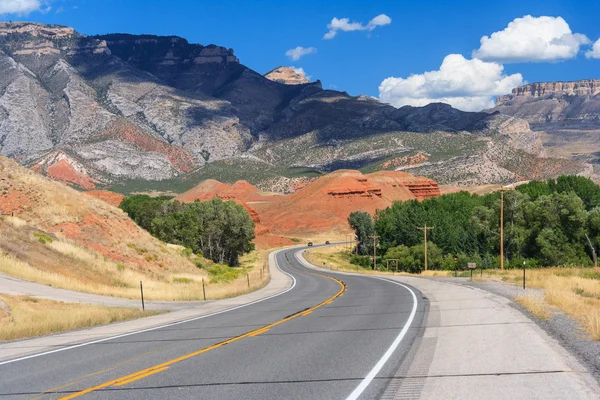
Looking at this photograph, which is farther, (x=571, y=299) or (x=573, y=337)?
(x=571, y=299)

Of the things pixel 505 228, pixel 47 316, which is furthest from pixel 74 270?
pixel 505 228

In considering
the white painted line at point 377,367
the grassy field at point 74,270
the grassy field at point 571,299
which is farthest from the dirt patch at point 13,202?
the white painted line at point 377,367

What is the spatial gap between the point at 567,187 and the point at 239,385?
297 feet

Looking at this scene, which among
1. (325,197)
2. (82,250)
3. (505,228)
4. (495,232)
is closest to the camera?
(82,250)

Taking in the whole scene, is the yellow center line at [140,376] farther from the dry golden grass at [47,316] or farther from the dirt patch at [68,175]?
Result: the dirt patch at [68,175]

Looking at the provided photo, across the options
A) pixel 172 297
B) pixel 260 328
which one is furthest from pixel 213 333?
pixel 172 297

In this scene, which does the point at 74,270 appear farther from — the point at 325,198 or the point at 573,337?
the point at 325,198

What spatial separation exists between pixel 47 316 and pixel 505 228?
6492cm

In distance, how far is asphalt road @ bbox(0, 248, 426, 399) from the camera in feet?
28.7

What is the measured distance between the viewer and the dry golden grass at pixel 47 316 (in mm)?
16281

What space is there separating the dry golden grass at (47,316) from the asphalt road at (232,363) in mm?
3173

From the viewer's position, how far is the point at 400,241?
309ft

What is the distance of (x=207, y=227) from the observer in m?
86.9

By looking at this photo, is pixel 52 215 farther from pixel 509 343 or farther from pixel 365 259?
pixel 365 259
